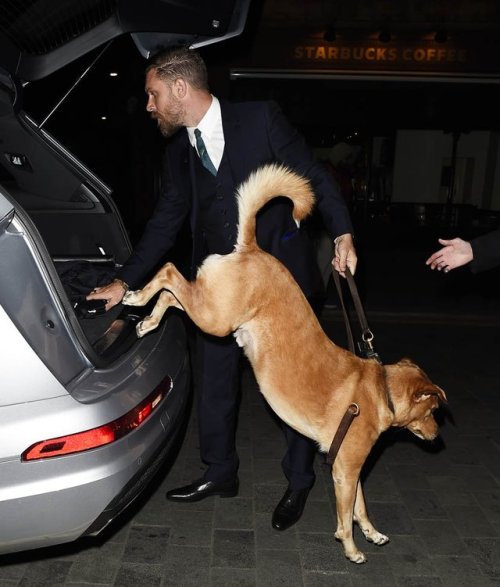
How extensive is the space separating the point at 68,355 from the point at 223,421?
1390 mm

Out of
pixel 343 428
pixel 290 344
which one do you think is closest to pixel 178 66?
pixel 290 344

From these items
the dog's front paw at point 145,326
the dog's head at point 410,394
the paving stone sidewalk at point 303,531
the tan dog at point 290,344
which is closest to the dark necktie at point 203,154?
the tan dog at point 290,344

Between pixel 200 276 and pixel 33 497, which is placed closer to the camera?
pixel 33 497

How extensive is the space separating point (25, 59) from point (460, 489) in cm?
375

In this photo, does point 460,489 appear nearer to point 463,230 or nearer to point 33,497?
point 33,497

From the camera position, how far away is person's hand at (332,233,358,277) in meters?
2.98

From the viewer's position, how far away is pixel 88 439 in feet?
7.20

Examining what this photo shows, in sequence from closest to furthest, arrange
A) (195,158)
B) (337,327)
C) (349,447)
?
(349,447) → (195,158) → (337,327)

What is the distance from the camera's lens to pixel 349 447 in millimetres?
2816

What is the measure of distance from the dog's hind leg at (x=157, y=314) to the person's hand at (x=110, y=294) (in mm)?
232

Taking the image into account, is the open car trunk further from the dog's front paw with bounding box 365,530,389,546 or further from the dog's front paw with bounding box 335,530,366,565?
the dog's front paw with bounding box 365,530,389,546

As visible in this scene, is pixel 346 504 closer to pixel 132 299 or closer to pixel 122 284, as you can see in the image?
pixel 132 299

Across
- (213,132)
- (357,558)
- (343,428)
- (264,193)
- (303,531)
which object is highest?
(213,132)

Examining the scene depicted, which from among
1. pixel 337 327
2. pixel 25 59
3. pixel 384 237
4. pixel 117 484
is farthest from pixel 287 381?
pixel 384 237
